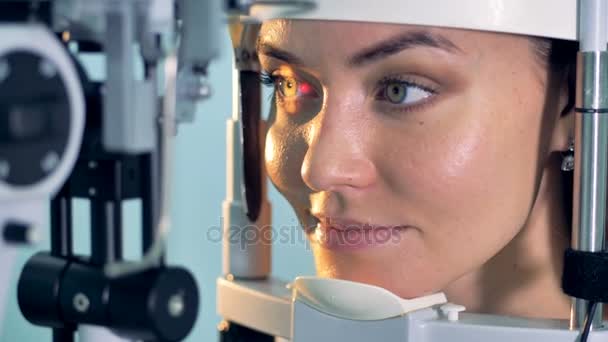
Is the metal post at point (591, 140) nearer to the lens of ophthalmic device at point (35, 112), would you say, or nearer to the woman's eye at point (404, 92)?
the woman's eye at point (404, 92)

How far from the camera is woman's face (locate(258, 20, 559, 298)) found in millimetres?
1079

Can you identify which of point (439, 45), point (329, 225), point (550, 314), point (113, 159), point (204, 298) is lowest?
point (204, 298)

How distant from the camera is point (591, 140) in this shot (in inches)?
40.8

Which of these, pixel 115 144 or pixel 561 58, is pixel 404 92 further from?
pixel 115 144

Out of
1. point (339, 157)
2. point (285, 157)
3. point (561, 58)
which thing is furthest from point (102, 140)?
point (561, 58)

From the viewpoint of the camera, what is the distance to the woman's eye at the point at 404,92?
1102 millimetres

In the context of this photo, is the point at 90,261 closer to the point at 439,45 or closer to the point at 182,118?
the point at 182,118

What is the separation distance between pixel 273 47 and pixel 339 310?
0.33m

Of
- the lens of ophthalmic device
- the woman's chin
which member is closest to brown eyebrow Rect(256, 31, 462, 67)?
the woman's chin

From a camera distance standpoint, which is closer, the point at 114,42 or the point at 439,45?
the point at 114,42

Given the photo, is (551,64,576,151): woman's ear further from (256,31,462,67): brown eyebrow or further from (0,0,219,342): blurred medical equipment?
(0,0,219,342): blurred medical equipment

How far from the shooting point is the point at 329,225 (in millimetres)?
1144

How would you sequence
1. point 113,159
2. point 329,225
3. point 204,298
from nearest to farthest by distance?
1. point 113,159
2. point 329,225
3. point 204,298

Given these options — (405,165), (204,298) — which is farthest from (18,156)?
(204,298)
